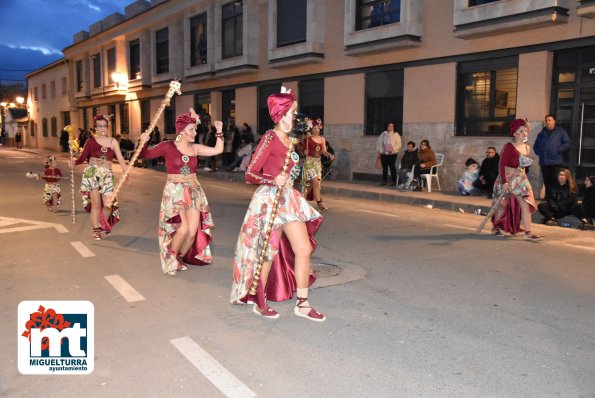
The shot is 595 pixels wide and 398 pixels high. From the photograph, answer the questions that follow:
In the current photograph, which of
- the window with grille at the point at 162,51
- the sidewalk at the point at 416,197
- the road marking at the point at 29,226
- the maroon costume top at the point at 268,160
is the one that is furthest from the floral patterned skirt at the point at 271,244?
the window with grille at the point at 162,51

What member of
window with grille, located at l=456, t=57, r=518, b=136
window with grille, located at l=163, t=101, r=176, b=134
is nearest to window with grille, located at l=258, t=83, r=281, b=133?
window with grille, located at l=163, t=101, r=176, b=134

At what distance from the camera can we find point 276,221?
4711 millimetres

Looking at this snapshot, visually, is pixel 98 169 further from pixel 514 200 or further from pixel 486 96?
pixel 486 96

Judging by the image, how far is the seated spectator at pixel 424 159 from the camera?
14.8 m

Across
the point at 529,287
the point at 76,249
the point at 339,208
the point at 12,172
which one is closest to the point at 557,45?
the point at 339,208

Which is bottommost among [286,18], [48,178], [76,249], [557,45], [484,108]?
[76,249]

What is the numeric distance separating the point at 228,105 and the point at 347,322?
21.4 meters

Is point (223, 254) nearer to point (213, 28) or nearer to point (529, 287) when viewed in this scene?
point (529, 287)

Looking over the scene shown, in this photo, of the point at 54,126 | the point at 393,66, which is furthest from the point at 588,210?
the point at 54,126

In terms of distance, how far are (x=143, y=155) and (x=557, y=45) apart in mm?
10260

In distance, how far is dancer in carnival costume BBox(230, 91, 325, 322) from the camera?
4668 mm

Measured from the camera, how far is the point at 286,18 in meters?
21.1

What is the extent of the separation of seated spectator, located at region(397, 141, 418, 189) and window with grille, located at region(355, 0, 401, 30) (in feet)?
13.0

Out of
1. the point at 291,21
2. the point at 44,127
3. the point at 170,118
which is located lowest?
the point at 44,127
